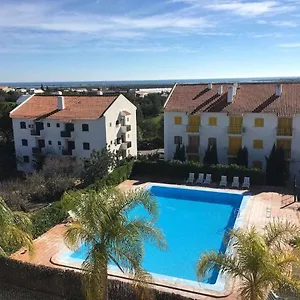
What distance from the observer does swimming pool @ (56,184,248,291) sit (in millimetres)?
17281

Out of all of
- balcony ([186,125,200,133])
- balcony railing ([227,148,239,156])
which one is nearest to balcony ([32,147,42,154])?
balcony ([186,125,200,133])

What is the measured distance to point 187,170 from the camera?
3241 cm

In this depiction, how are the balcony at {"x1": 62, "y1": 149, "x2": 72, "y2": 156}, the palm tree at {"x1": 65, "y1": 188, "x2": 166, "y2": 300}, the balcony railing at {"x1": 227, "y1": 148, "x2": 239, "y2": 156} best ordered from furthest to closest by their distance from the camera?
the balcony at {"x1": 62, "y1": 149, "x2": 72, "y2": 156} → the balcony railing at {"x1": 227, "y1": 148, "x2": 239, "y2": 156} → the palm tree at {"x1": 65, "y1": 188, "x2": 166, "y2": 300}

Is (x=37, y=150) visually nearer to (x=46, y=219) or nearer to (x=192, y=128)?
(x=192, y=128)

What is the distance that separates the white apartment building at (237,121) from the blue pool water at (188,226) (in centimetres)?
789

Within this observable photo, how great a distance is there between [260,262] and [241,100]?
1096 inches

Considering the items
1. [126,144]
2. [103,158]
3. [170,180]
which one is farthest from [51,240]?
[126,144]

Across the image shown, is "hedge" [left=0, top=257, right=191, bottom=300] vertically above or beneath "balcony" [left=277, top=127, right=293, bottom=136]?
beneath

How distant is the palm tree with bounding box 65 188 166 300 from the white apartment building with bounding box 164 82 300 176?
24.7m

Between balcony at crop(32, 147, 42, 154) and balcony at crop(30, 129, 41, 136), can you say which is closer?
balcony at crop(30, 129, 41, 136)

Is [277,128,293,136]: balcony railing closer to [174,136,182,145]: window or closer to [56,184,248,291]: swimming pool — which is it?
[56,184,248,291]: swimming pool

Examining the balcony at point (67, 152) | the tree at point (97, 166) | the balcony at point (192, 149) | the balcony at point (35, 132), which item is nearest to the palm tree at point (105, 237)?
the tree at point (97, 166)

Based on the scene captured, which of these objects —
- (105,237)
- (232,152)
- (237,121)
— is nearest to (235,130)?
(237,121)

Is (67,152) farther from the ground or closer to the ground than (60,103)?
closer to the ground
